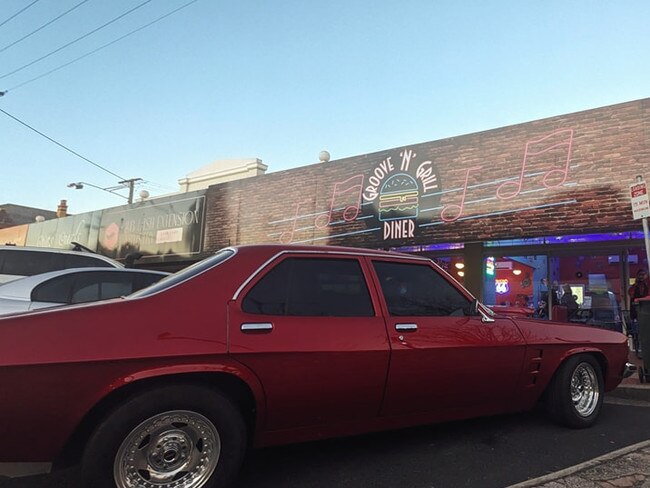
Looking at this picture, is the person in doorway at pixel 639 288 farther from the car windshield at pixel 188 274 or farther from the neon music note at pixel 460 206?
the car windshield at pixel 188 274

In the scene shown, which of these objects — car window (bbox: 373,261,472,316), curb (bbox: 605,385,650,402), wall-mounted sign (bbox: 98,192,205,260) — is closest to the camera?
car window (bbox: 373,261,472,316)

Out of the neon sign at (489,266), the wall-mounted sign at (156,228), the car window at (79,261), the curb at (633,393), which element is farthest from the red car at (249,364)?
the wall-mounted sign at (156,228)

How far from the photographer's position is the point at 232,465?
271 centimetres

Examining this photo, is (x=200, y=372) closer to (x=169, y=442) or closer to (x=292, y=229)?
(x=169, y=442)

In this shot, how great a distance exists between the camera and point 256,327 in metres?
2.88

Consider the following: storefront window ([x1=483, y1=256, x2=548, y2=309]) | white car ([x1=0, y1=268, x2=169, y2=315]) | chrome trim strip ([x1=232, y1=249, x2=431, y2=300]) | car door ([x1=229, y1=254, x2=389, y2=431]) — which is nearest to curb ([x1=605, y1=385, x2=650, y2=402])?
chrome trim strip ([x1=232, y1=249, x2=431, y2=300])

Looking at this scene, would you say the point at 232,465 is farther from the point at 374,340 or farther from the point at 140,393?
the point at 374,340

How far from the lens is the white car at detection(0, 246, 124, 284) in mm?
7328

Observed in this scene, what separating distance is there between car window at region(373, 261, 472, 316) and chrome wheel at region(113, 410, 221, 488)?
146 centimetres

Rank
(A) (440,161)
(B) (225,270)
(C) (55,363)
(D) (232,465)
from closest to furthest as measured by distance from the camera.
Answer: (C) (55,363) → (D) (232,465) → (B) (225,270) → (A) (440,161)

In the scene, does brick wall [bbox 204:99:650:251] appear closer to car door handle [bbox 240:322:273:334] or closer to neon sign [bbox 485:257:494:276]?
neon sign [bbox 485:257:494:276]

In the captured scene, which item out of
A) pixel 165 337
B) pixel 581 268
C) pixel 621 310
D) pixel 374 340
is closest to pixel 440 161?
pixel 581 268

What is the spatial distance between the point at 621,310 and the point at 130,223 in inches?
627

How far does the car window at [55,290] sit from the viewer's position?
5387 millimetres
